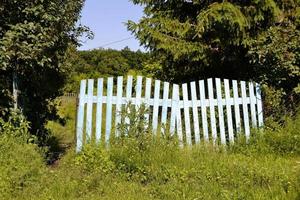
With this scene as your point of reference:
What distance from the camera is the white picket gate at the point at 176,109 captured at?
26.1 ft

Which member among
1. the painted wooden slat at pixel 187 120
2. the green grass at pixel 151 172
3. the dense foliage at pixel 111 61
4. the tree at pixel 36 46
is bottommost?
the green grass at pixel 151 172

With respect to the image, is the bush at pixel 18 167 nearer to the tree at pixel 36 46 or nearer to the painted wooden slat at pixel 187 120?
the tree at pixel 36 46

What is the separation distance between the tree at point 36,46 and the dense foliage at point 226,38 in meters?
2.17

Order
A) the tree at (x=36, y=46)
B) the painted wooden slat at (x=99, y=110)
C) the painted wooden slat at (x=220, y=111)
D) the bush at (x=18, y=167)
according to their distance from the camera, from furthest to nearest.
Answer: the painted wooden slat at (x=220, y=111), the painted wooden slat at (x=99, y=110), the tree at (x=36, y=46), the bush at (x=18, y=167)

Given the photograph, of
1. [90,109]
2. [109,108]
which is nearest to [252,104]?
[109,108]

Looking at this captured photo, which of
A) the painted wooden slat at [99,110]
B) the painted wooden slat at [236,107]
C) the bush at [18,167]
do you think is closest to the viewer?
the bush at [18,167]

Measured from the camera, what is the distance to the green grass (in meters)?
5.39

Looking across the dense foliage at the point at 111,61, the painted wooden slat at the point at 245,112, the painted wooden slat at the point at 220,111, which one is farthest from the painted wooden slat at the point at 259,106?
the dense foliage at the point at 111,61

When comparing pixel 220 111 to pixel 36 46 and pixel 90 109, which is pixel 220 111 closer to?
pixel 90 109

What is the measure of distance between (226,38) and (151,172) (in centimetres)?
460

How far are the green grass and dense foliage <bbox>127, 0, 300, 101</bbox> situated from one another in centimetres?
213

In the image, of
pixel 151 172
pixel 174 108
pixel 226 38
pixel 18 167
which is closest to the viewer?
pixel 18 167

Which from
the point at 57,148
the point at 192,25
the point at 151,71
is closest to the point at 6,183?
the point at 57,148

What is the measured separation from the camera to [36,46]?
7.01 metres
